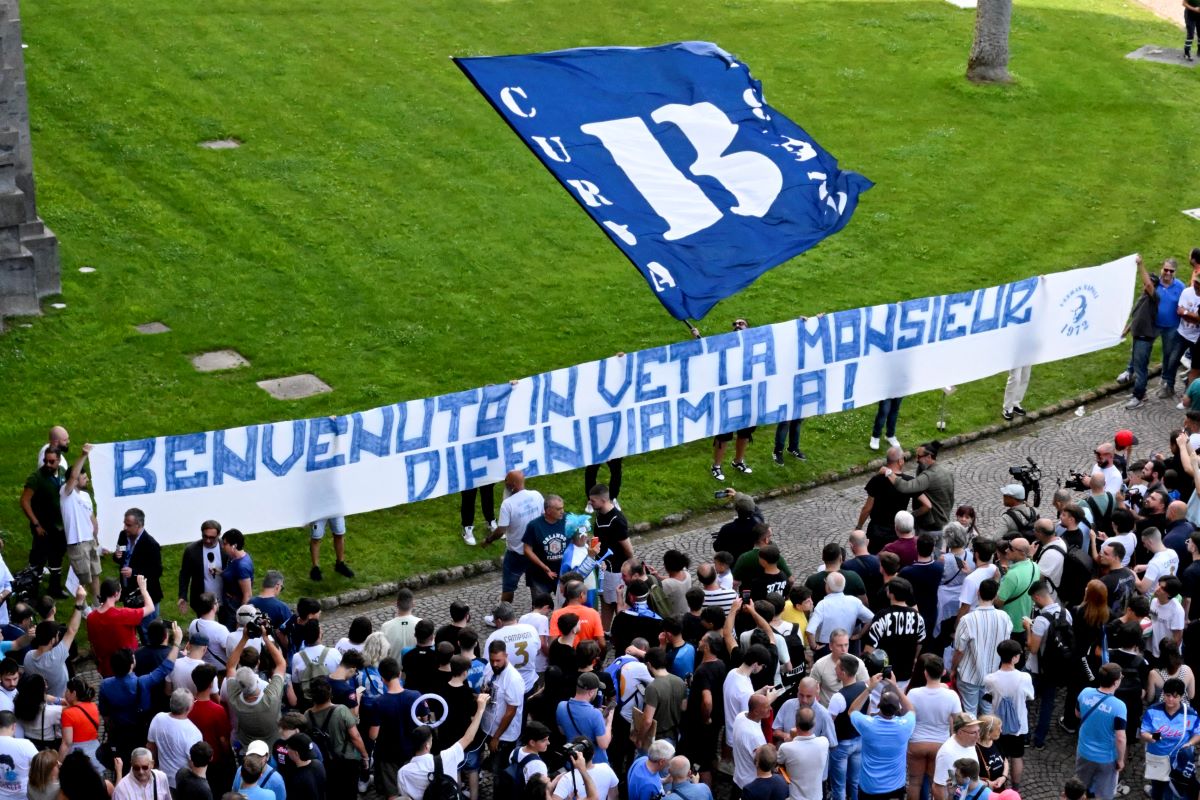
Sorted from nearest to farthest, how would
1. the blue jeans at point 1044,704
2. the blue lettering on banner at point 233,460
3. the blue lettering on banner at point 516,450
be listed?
the blue jeans at point 1044,704
the blue lettering on banner at point 233,460
the blue lettering on banner at point 516,450

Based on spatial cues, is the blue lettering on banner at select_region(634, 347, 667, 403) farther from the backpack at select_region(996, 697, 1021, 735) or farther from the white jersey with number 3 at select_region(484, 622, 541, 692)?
the backpack at select_region(996, 697, 1021, 735)

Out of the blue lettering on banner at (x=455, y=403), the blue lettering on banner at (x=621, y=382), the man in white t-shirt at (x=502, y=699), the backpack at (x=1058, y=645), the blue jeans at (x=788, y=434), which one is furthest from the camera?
the blue jeans at (x=788, y=434)

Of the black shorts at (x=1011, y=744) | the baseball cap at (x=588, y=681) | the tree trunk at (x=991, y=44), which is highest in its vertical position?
the tree trunk at (x=991, y=44)

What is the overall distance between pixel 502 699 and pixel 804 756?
264 cm

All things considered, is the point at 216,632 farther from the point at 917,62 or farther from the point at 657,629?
the point at 917,62

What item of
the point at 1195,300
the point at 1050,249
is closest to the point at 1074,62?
the point at 1050,249

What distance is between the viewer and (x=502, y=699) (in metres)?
14.2

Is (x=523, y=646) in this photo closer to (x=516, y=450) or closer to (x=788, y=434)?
(x=516, y=450)

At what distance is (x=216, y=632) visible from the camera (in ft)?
47.9

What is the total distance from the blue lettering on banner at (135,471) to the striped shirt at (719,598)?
20.0ft

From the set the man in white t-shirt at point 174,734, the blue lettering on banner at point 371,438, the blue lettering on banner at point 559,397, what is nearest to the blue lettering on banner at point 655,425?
the blue lettering on banner at point 559,397

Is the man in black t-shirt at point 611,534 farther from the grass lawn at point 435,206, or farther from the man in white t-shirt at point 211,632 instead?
the man in white t-shirt at point 211,632

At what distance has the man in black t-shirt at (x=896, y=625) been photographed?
15305 mm

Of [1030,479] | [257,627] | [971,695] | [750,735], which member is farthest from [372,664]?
[1030,479]
